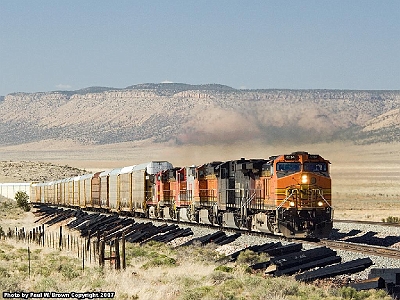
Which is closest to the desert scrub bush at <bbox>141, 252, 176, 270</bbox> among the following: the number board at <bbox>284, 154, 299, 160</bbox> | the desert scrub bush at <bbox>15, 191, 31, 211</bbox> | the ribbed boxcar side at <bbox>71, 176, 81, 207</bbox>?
the number board at <bbox>284, 154, 299, 160</bbox>

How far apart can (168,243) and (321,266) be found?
1282cm

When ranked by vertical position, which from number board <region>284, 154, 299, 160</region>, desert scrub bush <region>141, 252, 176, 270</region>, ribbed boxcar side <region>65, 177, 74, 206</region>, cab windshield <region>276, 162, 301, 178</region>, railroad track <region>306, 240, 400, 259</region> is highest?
number board <region>284, 154, 299, 160</region>

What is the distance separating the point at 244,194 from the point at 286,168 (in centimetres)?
375

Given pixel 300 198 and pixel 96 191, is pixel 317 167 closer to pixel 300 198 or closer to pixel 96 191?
pixel 300 198

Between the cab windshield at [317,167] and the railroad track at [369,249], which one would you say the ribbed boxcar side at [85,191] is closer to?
the cab windshield at [317,167]

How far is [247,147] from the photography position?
183 ft

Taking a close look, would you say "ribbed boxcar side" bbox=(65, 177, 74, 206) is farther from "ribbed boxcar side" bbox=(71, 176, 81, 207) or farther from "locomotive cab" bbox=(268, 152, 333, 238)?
"locomotive cab" bbox=(268, 152, 333, 238)

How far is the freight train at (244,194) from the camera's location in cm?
2927

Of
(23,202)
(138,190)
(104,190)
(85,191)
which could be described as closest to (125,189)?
(138,190)

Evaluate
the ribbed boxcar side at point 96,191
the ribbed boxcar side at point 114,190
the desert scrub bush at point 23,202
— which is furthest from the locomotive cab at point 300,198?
the desert scrub bush at point 23,202

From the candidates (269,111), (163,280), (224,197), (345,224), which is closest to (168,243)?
(224,197)

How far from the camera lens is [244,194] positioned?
1292 inches

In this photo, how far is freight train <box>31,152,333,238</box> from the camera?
29.3 meters

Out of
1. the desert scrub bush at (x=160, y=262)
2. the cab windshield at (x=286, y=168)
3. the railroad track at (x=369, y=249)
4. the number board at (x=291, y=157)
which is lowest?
the desert scrub bush at (x=160, y=262)
